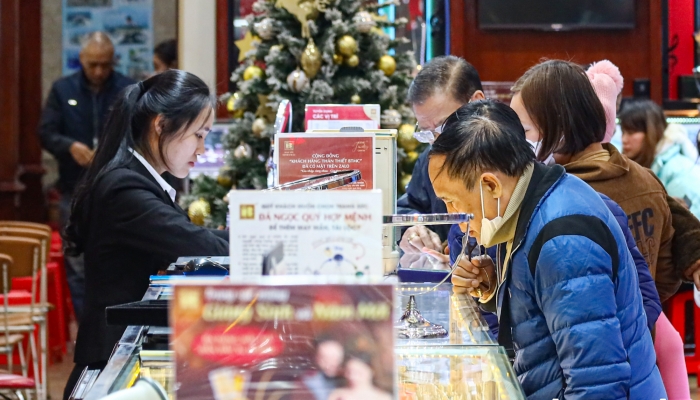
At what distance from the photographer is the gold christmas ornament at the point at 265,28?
17.0 feet

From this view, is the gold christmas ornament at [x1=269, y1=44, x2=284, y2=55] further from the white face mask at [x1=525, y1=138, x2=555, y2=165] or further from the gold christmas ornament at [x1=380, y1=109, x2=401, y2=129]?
the white face mask at [x1=525, y1=138, x2=555, y2=165]

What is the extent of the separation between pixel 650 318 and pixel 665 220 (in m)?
0.39

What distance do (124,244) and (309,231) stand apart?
4.72 feet

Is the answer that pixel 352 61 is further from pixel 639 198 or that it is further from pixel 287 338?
pixel 287 338

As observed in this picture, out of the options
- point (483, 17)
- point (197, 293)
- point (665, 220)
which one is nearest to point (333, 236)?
point (197, 293)

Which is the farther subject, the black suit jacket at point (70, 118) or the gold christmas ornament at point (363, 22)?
the black suit jacket at point (70, 118)

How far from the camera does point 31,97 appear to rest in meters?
8.49

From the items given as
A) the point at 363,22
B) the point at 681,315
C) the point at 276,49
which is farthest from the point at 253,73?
the point at 681,315

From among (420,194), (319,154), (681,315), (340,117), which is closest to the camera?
(319,154)

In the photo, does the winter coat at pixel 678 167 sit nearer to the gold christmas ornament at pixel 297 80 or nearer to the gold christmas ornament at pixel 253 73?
the gold christmas ornament at pixel 297 80

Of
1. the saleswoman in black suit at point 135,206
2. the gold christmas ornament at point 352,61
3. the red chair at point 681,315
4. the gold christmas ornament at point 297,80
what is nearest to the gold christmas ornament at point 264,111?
the gold christmas ornament at point 297,80

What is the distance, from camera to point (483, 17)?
7570 mm

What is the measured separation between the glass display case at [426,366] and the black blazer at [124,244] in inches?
22.4

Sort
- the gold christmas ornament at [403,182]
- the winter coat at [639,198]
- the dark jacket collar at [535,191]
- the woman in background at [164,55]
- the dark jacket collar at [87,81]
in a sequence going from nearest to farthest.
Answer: the dark jacket collar at [535,191], the winter coat at [639,198], the gold christmas ornament at [403,182], the dark jacket collar at [87,81], the woman in background at [164,55]
